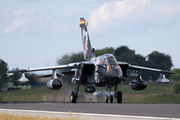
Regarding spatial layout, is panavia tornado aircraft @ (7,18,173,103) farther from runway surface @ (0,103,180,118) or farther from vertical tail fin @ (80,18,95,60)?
runway surface @ (0,103,180,118)

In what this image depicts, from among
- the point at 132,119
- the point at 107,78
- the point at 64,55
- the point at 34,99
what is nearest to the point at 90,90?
the point at 107,78

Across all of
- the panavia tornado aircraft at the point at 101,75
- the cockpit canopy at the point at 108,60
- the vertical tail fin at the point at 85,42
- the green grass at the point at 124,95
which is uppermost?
Answer: the vertical tail fin at the point at 85,42

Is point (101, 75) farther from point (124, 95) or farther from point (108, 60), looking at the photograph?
point (124, 95)

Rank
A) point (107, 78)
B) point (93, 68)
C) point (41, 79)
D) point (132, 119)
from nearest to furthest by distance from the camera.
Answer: point (132, 119)
point (107, 78)
point (93, 68)
point (41, 79)

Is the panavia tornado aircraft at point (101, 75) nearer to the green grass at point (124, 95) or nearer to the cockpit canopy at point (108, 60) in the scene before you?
the cockpit canopy at point (108, 60)

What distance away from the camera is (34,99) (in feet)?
88.1

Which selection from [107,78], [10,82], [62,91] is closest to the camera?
[107,78]

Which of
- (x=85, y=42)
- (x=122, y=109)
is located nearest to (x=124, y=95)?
(x=85, y=42)

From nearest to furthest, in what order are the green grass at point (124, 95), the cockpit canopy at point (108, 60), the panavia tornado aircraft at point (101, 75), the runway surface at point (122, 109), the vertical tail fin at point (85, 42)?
the runway surface at point (122, 109) → the panavia tornado aircraft at point (101, 75) → the cockpit canopy at point (108, 60) → the green grass at point (124, 95) → the vertical tail fin at point (85, 42)

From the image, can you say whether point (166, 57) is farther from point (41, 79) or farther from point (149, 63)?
point (41, 79)

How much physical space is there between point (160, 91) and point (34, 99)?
10852 millimetres

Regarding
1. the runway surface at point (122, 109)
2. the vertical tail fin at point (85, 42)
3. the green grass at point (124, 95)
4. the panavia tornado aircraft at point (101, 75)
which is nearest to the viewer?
the runway surface at point (122, 109)

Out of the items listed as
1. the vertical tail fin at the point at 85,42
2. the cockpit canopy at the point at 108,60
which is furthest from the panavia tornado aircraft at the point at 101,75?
the vertical tail fin at the point at 85,42

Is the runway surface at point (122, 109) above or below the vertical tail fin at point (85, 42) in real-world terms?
below
